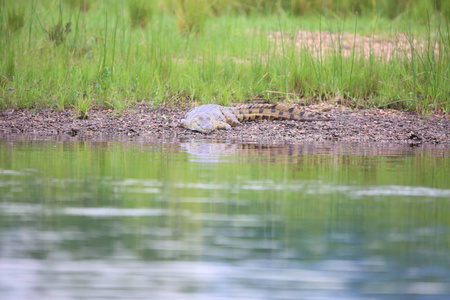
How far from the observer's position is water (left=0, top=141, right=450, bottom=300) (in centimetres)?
245

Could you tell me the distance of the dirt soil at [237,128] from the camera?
8.77 m

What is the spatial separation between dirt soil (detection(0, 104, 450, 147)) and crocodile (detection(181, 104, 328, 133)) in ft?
0.41

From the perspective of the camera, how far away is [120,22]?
48.1 ft

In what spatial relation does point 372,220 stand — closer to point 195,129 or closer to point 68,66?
point 195,129

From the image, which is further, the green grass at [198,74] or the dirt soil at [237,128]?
the green grass at [198,74]

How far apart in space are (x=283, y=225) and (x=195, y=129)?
565cm

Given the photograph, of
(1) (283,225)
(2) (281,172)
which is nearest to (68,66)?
(2) (281,172)

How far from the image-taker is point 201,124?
8.95 metres

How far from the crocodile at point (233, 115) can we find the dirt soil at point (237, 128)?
0.13 meters

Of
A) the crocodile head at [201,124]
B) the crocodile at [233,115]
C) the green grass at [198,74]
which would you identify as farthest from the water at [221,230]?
the green grass at [198,74]

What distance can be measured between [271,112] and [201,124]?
5.31 feet

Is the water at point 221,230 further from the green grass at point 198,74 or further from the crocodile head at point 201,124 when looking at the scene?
the green grass at point 198,74

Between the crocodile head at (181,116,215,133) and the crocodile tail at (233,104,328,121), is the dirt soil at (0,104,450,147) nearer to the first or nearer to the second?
the crocodile head at (181,116,215,133)

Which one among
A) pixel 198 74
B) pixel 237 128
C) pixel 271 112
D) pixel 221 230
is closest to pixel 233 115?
pixel 237 128
